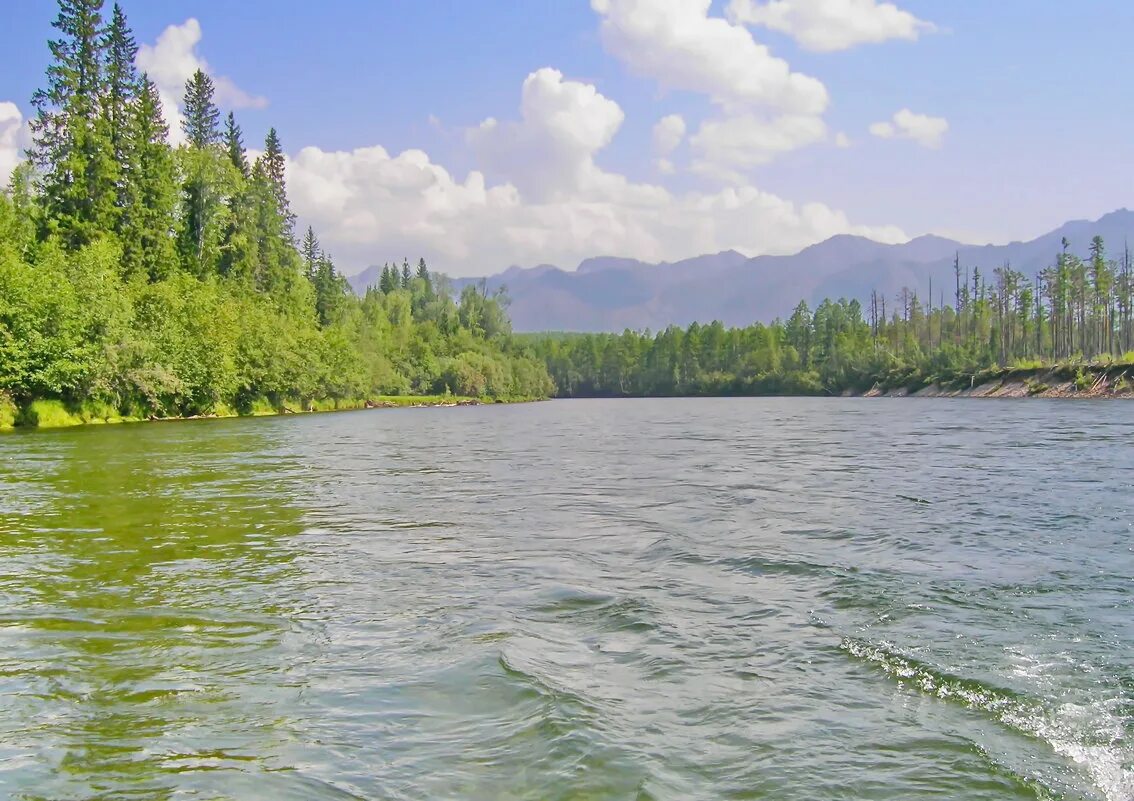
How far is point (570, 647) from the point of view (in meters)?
8.84

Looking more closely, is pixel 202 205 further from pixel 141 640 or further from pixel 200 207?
pixel 141 640

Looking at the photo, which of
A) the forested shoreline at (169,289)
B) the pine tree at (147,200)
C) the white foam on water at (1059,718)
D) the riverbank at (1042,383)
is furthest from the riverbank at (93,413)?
the riverbank at (1042,383)

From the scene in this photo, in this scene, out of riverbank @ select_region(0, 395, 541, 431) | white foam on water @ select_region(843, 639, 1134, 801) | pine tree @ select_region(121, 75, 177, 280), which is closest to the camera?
white foam on water @ select_region(843, 639, 1134, 801)

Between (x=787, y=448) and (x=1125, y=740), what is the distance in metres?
31.0

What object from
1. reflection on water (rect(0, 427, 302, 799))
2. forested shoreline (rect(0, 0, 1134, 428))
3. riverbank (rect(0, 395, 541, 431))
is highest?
forested shoreline (rect(0, 0, 1134, 428))

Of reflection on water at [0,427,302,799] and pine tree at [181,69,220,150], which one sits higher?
pine tree at [181,69,220,150]

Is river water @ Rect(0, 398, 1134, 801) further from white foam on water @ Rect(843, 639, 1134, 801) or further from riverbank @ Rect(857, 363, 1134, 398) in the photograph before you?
riverbank @ Rect(857, 363, 1134, 398)

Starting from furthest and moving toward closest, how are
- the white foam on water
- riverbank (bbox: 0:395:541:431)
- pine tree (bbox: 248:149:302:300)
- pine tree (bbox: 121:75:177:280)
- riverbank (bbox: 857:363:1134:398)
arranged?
1. pine tree (bbox: 248:149:302:300)
2. riverbank (bbox: 857:363:1134:398)
3. pine tree (bbox: 121:75:177:280)
4. riverbank (bbox: 0:395:541:431)
5. the white foam on water

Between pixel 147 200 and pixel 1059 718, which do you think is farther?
pixel 147 200

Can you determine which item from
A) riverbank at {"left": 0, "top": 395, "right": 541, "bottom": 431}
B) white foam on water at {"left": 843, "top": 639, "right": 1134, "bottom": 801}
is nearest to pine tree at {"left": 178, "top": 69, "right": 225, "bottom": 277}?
riverbank at {"left": 0, "top": 395, "right": 541, "bottom": 431}

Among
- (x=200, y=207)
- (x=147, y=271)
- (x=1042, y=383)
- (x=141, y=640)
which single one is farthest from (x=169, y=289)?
(x=1042, y=383)

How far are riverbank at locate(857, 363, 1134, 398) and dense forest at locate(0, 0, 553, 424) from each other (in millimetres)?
90188

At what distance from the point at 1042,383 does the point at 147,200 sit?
366 feet

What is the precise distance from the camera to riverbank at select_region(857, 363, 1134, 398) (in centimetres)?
9869
